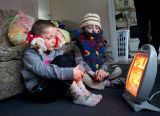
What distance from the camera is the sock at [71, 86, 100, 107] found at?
89cm

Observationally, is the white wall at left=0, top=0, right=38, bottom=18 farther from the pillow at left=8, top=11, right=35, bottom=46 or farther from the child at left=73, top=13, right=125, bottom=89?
the child at left=73, top=13, right=125, bottom=89

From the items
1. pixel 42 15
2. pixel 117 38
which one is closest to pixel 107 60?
pixel 117 38

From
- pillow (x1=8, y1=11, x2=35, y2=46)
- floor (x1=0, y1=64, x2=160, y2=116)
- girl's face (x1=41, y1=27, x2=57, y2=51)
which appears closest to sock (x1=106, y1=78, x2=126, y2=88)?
floor (x1=0, y1=64, x2=160, y2=116)

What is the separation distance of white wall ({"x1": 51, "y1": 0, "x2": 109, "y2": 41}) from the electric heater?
5.91 feet

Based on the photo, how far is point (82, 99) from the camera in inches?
35.5

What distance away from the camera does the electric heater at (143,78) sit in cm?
70

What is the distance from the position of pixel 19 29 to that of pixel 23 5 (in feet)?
4.15

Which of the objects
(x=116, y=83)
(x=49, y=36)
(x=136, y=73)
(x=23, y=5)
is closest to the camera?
(x=136, y=73)

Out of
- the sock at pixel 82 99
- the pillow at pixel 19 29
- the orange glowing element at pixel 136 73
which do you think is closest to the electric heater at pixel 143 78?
the orange glowing element at pixel 136 73

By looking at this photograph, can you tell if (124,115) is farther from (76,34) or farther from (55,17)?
(55,17)

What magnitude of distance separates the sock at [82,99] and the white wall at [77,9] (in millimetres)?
1727

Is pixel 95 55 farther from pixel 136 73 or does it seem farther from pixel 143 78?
pixel 143 78

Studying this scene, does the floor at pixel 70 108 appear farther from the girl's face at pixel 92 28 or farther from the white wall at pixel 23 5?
the white wall at pixel 23 5

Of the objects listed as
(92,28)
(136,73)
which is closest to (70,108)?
(136,73)
